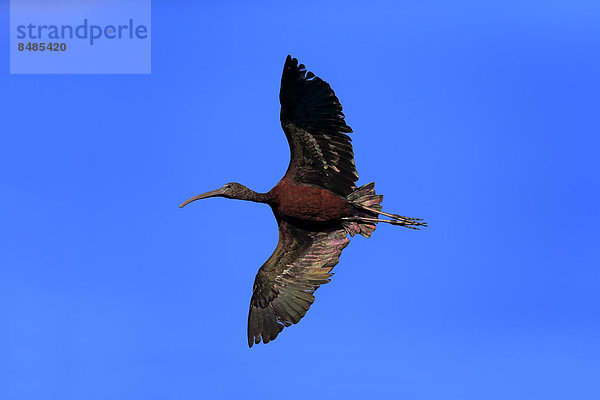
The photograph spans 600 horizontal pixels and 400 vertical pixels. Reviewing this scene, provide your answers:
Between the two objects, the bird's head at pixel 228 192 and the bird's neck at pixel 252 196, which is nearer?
the bird's neck at pixel 252 196

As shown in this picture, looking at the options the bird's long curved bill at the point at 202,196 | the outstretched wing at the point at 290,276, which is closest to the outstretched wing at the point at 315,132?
the outstretched wing at the point at 290,276

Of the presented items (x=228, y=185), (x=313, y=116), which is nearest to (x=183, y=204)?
(x=228, y=185)

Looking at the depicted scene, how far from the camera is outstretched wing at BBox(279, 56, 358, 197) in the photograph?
17391mm

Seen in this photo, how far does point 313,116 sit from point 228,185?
8.58ft

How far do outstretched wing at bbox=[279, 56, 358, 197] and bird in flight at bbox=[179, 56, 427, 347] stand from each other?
0.06 ft

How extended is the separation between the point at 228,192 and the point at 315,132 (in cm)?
242

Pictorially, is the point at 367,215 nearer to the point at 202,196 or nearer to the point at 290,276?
the point at 290,276

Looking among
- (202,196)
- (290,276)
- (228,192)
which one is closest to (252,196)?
(228,192)

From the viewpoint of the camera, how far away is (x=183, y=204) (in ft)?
64.0

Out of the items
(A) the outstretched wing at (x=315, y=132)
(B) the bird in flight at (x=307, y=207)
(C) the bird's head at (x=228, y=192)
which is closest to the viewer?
(A) the outstretched wing at (x=315, y=132)

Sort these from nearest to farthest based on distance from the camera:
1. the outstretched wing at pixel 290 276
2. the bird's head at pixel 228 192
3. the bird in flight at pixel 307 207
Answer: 1. the bird in flight at pixel 307 207
2. the outstretched wing at pixel 290 276
3. the bird's head at pixel 228 192

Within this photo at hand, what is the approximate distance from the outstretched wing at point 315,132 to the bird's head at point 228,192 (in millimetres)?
1099

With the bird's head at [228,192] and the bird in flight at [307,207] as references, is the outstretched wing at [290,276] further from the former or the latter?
the bird's head at [228,192]

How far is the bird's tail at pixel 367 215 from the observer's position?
18.2m
